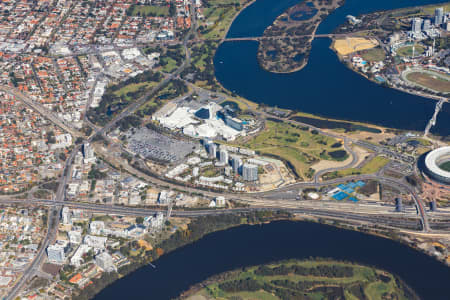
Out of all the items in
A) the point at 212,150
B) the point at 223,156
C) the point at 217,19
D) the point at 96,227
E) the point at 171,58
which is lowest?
the point at 96,227

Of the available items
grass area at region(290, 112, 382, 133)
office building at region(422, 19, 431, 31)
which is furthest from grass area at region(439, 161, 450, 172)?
office building at region(422, 19, 431, 31)

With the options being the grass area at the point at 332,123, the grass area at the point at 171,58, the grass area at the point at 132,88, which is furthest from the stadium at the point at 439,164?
the grass area at the point at 171,58

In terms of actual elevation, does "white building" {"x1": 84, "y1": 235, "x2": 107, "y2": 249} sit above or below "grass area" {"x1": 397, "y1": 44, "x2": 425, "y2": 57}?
below

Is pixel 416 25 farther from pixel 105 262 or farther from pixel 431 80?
pixel 105 262

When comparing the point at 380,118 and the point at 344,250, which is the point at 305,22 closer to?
the point at 380,118

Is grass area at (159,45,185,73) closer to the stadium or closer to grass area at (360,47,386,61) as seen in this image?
grass area at (360,47,386,61)

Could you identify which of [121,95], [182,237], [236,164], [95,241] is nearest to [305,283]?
[182,237]

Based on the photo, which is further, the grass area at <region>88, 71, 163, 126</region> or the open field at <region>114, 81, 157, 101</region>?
the open field at <region>114, 81, 157, 101</region>
